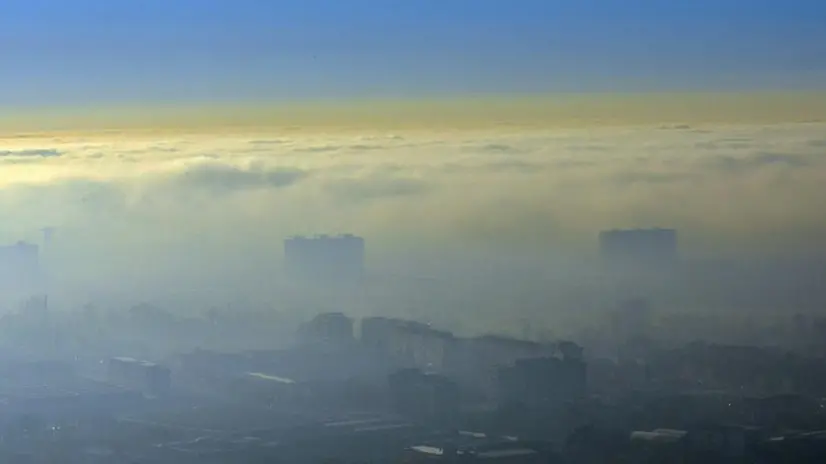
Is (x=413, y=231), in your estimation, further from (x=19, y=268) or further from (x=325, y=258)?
(x=19, y=268)

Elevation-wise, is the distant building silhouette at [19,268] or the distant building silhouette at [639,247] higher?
the distant building silhouette at [639,247]

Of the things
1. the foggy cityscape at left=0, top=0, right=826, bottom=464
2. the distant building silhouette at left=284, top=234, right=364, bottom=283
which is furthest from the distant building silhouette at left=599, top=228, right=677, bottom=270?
the distant building silhouette at left=284, top=234, right=364, bottom=283

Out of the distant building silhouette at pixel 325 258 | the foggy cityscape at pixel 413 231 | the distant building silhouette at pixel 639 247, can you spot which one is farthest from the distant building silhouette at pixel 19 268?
the distant building silhouette at pixel 639 247

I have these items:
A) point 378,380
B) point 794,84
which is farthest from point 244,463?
point 794,84

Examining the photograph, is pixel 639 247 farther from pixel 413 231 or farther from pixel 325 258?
pixel 325 258

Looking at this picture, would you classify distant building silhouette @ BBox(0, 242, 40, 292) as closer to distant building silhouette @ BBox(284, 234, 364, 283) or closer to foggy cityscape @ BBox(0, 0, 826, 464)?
foggy cityscape @ BBox(0, 0, 826, 464)

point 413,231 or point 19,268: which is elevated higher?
point 413,231

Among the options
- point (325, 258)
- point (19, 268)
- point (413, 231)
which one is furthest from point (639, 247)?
point (19, 268)

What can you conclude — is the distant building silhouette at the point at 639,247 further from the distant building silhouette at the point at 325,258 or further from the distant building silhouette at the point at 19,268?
the distant building silhouette at the point at 19,268
